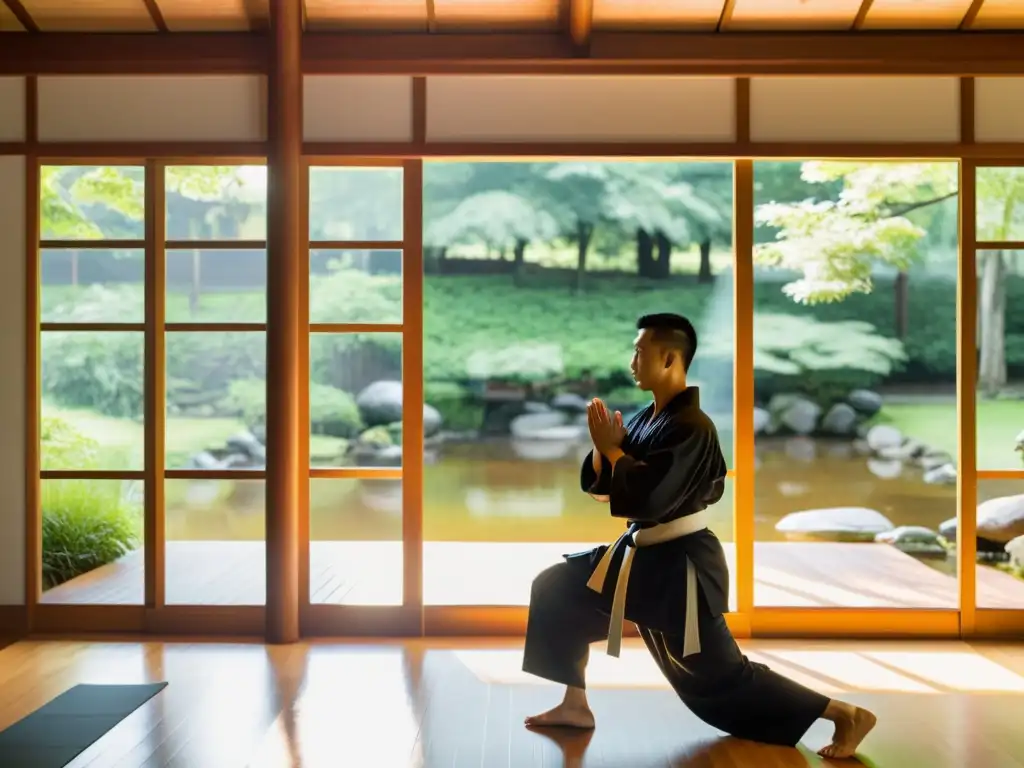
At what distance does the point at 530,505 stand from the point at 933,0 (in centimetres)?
581

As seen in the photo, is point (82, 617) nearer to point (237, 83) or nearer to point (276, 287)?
point (276, 287)

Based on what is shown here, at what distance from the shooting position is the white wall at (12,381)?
4.43 meters

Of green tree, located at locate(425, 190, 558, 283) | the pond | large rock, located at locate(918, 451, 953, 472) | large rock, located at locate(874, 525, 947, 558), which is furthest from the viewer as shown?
green tree, located at locate(425, 190, 558, 283)

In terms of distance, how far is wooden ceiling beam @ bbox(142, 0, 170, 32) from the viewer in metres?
4.24

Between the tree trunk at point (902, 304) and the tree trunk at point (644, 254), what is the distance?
2330 millimetres

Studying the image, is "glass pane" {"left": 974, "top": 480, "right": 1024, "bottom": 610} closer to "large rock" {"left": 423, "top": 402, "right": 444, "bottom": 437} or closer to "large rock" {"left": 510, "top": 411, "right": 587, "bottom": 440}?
"large rock" {"left": 510, "top": 411, "right": 587, "bottom": 440}

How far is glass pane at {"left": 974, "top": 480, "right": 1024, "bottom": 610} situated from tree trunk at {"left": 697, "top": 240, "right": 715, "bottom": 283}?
5218mm

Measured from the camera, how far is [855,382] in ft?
29.6

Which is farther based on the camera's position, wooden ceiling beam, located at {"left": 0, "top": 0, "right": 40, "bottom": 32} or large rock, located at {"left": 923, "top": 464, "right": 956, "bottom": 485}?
large rock, located at {"left": 923, "top": 464, "right": 956, "bottom": 485}

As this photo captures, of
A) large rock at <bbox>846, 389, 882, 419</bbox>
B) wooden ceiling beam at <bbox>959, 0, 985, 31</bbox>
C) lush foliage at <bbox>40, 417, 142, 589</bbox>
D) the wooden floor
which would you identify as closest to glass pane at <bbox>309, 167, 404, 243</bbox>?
lush foliage at <bbox>40, 417, 142, 589</bbox>

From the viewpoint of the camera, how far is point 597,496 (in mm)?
3148

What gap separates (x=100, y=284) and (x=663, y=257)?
6208 millimetres

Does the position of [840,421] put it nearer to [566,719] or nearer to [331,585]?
[331,585]

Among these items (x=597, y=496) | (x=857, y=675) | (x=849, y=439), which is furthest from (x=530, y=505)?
(x=597, y=496)
